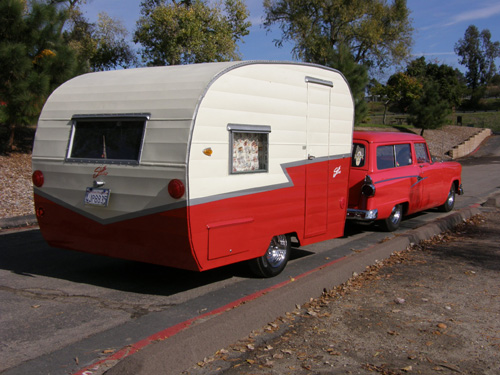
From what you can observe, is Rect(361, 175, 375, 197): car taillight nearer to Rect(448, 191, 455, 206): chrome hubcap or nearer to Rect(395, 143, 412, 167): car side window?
Rect(395, 143, 412, 167): car side window

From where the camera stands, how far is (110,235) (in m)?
5.88

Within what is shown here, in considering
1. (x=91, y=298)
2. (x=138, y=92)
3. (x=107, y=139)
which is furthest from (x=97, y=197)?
(x=138, y=92)

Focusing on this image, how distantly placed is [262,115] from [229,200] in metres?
1.15

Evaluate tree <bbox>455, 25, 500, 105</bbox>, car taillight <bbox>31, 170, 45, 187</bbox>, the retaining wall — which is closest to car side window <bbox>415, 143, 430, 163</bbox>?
car taillight <bbox>31, 170, 45, 187</bbox>

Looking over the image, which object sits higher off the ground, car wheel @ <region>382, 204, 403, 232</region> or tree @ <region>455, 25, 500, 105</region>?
tree @ <region>455, 25, 500, 105</region>

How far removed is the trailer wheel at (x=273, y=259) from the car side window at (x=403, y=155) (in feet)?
13.8

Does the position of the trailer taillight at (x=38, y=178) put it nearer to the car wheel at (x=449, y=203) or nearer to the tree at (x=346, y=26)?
the car wheel at (x=449, y=203)

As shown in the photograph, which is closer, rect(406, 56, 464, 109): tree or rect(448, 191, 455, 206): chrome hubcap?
rect(448, 191, 455, 206): chrome hubcap

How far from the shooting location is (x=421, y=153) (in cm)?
1094

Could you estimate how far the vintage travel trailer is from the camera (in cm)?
531

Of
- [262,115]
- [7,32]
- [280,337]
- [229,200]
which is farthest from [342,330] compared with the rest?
[7,32]

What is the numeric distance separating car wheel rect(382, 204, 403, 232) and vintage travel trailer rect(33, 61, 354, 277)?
3.39 metres

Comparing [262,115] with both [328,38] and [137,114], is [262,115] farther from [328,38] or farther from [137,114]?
[328,38]

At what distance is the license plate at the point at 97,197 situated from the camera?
573cm
